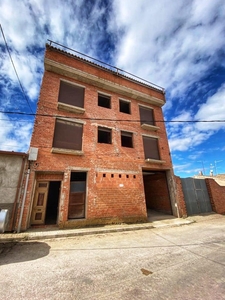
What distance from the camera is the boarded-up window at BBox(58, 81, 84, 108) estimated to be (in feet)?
30.0

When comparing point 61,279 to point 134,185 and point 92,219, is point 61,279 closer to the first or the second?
point 92,219

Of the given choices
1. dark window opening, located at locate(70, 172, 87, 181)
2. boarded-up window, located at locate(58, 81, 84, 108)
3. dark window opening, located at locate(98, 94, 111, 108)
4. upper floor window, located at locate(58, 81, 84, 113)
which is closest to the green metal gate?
dark window opening, located at locate(70, 172, 87, 181)

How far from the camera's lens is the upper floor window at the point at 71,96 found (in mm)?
8930

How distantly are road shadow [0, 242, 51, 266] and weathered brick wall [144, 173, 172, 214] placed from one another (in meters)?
9.10

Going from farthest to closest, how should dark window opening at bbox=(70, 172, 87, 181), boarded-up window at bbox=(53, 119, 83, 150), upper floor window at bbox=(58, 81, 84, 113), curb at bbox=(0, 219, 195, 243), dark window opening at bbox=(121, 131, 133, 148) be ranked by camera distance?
dark window opening at bbox=(121, 131, 133, 148)
upper floor window at bbox=(58, 81, 84, 113)
dark window opening at bbox=(70, 172, 87, 181)
boarded-up window at bbox=(53, 119, 83, 150)
curb at bbox=(0, 219, 195, 243)

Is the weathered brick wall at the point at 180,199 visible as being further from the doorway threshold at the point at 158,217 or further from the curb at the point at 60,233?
the curb at the point at 60,233

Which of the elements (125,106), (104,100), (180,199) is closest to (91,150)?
(104,100)

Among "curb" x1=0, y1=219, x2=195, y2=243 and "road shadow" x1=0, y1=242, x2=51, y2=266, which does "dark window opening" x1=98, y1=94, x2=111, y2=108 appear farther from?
"road shadow" x1=0, y1=242, x2=51, y2=266

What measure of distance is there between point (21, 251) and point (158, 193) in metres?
10.2

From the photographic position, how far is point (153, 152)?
11.0 metres

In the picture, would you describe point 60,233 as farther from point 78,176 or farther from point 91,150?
point 91,150

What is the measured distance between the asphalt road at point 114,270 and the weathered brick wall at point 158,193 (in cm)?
586

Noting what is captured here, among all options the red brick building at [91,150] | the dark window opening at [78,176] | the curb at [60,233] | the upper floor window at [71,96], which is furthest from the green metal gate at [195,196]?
the upper floor window at [71,96]

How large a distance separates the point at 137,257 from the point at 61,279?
6.97 ft
